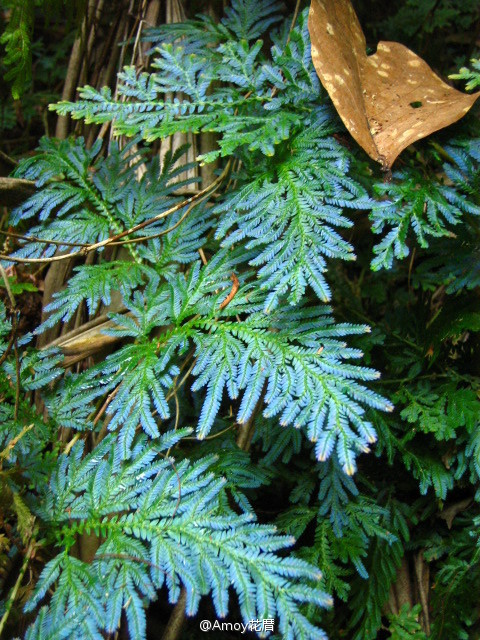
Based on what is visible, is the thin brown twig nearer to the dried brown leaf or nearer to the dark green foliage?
the dark green foliage

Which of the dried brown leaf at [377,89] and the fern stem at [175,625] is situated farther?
the fern stem at [175,625]

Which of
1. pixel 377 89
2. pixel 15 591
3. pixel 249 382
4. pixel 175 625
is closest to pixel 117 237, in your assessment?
pixel 249 382

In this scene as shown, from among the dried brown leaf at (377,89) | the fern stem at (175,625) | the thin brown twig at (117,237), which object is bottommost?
the fern stem at (175,625)

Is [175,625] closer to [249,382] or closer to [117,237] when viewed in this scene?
[249,382]

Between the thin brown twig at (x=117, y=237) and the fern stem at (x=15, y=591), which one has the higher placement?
the thin brown twig at (x=117, y=237)

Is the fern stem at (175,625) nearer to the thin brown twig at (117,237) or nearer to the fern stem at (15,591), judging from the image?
the fern stem at (15,591)

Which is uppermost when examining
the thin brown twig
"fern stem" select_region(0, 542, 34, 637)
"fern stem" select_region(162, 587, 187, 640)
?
the thin brown twig

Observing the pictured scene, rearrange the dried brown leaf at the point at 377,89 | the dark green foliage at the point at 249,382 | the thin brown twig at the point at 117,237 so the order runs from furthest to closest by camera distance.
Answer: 1. the thin brown twig at the point at 117,237
2. the dried brown leaf at the point at 377,89
3. the dark green foliage at the point at 249,382

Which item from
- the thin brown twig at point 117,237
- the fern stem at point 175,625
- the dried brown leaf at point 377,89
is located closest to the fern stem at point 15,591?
the fern stem at point 175,625


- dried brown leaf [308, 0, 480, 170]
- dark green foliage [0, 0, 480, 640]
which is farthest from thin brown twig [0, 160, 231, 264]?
dried brown leaf [308, 0, 480, 170]
